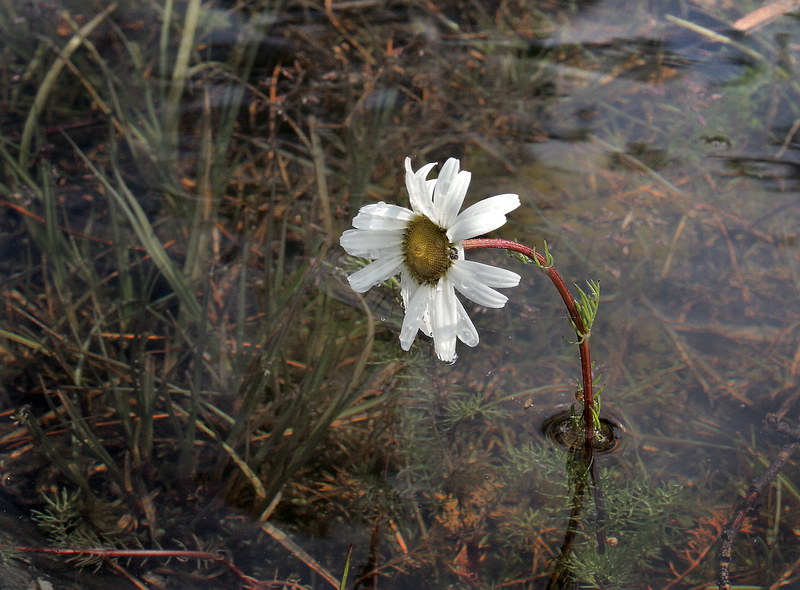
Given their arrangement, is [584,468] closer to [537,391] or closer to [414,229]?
[537,391]

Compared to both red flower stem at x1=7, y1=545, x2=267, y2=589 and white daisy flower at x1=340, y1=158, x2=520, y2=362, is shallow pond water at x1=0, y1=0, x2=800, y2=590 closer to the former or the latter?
red flower stem at x1=7, y1=545, x2=267, y2=589

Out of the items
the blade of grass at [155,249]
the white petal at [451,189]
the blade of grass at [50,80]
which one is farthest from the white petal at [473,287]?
the blade of grass at [50,80]

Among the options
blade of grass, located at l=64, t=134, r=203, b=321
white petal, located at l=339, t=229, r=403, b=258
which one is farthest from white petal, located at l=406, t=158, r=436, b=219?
blade of grass, located at l=64, t=134, r=203, b=321

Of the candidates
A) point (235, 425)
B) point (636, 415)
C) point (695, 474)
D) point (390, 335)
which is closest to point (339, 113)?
point (390, 335)

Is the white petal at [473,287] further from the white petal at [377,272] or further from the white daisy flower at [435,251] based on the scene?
the white petal at [377,272]

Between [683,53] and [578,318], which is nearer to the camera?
[578,318]
